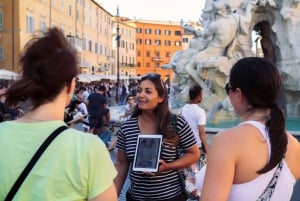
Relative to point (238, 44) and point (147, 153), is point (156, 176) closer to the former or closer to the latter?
point (147, 153)

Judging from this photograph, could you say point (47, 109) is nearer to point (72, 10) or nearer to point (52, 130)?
point (52, 130)

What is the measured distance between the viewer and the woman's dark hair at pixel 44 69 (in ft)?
5.81

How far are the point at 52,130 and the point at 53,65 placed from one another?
0.78ft

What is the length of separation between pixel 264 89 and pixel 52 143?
92cm

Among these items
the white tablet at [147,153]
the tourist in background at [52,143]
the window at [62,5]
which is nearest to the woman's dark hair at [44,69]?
the tourist in background at [52,143]

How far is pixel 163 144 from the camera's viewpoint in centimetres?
312

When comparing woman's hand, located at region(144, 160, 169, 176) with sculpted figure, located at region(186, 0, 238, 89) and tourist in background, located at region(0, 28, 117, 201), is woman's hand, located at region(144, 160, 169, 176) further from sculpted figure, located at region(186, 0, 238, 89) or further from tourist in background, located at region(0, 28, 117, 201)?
sculpted figure, located at region(186, 0, 238, 89)

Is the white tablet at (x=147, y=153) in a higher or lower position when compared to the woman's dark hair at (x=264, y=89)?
lower

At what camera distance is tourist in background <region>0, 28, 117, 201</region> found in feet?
5.49

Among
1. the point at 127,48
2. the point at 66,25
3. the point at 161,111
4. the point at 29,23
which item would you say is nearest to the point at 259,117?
the point at 161,111

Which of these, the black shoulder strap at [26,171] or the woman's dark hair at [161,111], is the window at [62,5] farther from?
the black shoulder strap at [26,171]

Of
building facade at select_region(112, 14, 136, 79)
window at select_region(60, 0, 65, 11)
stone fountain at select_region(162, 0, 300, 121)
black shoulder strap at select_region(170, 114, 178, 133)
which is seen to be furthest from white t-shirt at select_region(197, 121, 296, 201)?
building facade at select_region(112, 14, 136, 79)

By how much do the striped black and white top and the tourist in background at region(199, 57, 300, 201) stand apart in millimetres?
961

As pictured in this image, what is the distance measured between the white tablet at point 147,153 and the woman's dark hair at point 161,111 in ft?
0.28
